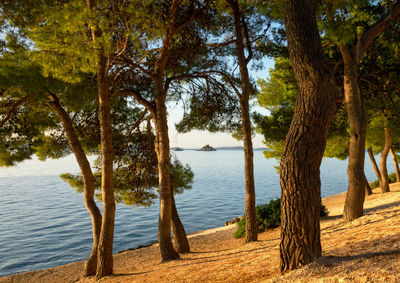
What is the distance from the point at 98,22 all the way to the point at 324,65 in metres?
4.60

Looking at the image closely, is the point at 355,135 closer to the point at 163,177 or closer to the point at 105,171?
the point at 163,177

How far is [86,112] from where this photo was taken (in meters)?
9.02

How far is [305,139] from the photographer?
3.25 meters

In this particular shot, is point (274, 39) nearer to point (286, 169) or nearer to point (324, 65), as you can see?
point (324, 65)

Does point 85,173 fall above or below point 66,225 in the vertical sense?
above

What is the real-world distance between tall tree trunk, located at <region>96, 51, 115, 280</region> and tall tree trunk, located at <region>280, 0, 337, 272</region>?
4647mm

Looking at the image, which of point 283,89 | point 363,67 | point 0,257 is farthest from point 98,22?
point 0,257

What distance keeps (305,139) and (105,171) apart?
4987mm

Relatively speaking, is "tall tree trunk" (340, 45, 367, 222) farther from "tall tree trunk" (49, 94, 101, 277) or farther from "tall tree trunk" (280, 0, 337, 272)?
"tall tree trunk" (49, 94, 101, 277)

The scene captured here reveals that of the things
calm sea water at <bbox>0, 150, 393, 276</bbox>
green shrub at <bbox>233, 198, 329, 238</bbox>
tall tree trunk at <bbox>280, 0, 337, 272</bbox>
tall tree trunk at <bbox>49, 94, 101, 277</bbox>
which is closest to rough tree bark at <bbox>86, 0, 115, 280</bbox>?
tall tree trunk at <bbox>49, 94, 101, 277</bbox>

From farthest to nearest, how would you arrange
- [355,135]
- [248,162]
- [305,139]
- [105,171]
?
[248,162] → [355,135] → [105,171] → [305,139]

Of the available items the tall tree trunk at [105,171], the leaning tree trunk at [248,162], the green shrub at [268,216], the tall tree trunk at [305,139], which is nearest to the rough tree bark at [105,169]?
the tall tree trunk at [105,171]

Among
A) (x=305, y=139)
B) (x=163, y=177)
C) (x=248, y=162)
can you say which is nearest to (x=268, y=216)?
(x=248, y=162)

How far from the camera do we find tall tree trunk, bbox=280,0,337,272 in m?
3.24
